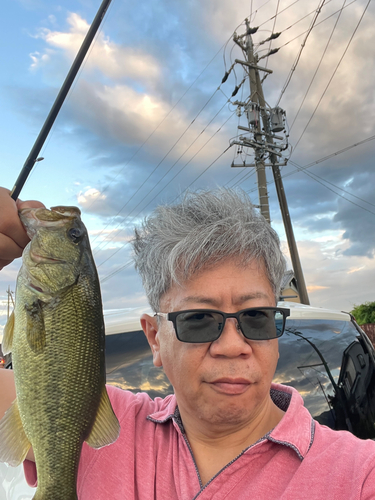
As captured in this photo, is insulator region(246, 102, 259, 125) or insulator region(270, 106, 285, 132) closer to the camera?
insulator region(246, 102, 259, 125)

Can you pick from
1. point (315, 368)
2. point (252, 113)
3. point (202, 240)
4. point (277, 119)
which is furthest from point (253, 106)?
point (202, 240)

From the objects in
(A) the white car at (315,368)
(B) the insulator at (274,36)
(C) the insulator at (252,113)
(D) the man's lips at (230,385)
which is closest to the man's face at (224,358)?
(D) the man's lips at (230,385)

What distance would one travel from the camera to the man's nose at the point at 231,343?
1.47 m

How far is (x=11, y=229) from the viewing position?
145cm

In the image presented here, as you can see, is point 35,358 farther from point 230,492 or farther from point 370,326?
point 370,326

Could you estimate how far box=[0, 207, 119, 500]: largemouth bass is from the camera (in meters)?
1.29

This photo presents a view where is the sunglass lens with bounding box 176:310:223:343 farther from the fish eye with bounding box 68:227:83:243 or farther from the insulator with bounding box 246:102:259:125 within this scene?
the insulator with bounding box 246:102:259:125

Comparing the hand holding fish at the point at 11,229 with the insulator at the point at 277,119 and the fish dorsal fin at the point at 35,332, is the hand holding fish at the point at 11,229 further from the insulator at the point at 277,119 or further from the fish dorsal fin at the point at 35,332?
the insulator at the point at 277,119

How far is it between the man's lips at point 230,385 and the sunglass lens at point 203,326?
0.15 metres

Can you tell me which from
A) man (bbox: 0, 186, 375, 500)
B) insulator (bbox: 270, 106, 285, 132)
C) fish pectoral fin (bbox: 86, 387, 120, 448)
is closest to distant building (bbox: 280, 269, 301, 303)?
man (bbox: 0, 186, 375, 500)

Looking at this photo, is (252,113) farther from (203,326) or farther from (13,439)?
(13,439)

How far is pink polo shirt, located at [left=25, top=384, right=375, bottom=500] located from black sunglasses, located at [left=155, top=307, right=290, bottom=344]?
1.17 feet

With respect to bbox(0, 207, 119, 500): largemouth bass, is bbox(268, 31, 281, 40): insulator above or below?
above

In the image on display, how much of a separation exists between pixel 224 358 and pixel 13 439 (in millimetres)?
783
